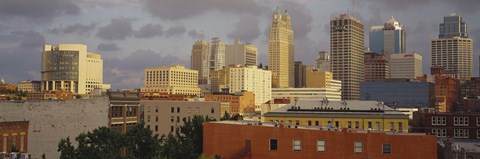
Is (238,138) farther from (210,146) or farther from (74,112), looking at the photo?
(74,112)

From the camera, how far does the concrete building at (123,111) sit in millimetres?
85875

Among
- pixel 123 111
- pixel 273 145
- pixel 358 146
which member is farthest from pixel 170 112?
pixel 358 146

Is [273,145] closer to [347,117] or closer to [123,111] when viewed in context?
[123,111]

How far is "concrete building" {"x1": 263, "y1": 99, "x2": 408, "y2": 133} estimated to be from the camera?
9194 centimetres

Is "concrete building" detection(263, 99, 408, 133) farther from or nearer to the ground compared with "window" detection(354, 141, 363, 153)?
farther from the ground

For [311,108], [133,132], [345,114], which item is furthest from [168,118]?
[133,132]

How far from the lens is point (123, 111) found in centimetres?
8988

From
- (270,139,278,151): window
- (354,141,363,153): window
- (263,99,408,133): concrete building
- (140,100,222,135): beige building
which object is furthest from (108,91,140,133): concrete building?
(140,100,222,135): beige building

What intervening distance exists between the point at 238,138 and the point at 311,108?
42.7 m

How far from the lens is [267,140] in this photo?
61281 mm

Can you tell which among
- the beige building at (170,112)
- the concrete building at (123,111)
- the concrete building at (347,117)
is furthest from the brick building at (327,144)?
Answer: the beige building at (170,112)

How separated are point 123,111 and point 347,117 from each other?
3205 centimetres

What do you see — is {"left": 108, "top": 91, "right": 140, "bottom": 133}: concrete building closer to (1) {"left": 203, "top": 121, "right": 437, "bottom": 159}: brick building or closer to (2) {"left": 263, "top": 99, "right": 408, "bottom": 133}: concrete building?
(2) {"left": 263, "top": 99, "right": 408, "bottom": 133}: concrete building

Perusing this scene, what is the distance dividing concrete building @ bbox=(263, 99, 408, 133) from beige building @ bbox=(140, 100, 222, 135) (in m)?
39.0
